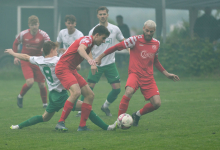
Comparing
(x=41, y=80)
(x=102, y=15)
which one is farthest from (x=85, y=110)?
(x=41, y=80)

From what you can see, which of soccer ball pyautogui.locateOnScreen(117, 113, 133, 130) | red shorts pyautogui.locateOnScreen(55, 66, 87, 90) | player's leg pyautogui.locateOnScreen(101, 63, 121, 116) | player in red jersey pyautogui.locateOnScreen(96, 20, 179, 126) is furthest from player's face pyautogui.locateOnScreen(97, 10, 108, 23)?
soccer ball pyautogui.locateOnScreen(117, 113, 133, 130)

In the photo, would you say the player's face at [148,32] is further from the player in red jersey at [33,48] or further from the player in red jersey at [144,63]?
the player in red jersey at [33,48]

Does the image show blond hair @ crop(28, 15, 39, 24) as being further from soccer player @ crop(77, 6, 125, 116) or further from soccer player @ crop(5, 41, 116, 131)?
soccer player @ crop(5, 41, 116, 131)

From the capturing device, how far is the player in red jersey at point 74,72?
4.70 meters

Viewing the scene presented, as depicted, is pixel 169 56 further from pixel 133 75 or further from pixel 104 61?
pixel 133 75

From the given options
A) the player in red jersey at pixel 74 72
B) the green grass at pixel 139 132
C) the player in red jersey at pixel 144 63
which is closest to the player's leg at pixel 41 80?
the green grass at pixel 139 132

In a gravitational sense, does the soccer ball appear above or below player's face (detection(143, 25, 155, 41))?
below

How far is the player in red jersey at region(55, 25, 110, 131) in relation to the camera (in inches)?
185

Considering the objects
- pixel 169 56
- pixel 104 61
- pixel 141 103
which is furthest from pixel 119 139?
pixel 169 56

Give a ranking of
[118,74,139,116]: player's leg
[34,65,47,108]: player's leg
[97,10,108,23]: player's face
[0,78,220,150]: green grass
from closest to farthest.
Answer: [0,78,220,150]: green grass < [118,74,139,116]: player's leg < [97,10,108,23]: player's face < [34,65,47,108]: player's leg

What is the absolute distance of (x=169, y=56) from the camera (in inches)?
523

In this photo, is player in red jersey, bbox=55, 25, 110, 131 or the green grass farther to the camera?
player in red jersey, bbox=55, 25, 110, 131

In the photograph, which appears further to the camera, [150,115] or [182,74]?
[182,74]

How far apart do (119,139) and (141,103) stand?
368cm
